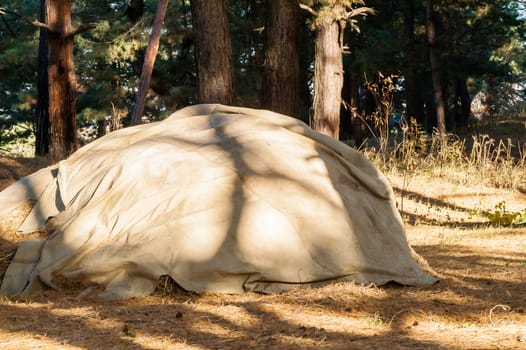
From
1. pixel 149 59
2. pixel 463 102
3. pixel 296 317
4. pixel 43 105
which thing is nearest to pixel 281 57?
pixel 149 59

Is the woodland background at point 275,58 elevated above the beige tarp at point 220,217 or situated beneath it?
elevated above

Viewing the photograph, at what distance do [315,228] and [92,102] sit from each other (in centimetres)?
2232

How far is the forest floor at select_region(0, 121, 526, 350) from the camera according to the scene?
373cm

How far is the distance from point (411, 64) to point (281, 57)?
6.74 m

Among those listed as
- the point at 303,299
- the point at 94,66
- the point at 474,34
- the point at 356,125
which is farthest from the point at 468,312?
the point at 94,66

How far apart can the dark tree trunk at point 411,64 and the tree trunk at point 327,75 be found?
6.44m

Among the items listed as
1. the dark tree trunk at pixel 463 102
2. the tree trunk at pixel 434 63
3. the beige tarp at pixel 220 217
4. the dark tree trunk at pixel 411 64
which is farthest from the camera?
the dark tree trunk at pixel 463 102

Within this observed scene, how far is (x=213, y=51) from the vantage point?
11.2m

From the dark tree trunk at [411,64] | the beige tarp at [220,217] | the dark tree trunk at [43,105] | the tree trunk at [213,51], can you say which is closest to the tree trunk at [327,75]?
the tree trunk at [213,51]

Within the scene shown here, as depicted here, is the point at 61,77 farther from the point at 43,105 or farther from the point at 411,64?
the point at 411,64

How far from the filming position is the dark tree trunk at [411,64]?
1806 cm

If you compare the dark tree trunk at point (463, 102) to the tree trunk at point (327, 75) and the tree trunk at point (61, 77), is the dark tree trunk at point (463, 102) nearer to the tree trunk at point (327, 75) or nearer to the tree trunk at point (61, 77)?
the tree trunk at point (327, 75)

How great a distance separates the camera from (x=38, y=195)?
22.1 feet

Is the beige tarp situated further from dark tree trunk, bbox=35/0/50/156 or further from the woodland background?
dark tree trunk, bbox=35/0/50/156
